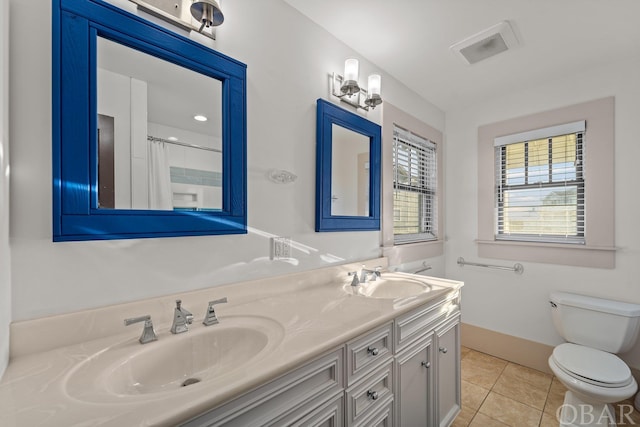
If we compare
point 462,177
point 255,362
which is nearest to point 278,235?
point 255,362

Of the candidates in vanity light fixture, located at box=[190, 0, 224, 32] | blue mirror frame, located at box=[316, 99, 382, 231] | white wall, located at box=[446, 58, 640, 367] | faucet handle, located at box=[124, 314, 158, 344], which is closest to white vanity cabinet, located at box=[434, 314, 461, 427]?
blue mirror frame, located at box=[316, 99, 382, 231]

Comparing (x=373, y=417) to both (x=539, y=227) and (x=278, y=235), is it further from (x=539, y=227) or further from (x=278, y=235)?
(x=539, y=227)

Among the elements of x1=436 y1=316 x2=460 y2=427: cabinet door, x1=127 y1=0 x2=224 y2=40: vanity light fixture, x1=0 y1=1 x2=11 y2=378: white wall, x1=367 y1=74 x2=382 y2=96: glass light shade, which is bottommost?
x1=436 y1=316 x2=460 y2=427: cabinet door

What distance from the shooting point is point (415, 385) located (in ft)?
4.43

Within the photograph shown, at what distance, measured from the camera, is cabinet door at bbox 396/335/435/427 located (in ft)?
4.08

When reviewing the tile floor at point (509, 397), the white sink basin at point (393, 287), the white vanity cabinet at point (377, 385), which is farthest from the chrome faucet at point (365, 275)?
the tile floor at point (509, 397)

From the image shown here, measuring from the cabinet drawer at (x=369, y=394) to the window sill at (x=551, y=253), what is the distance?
1.89m

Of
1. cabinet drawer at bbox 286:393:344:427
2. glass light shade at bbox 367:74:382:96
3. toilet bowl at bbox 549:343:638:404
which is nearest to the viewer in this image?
cabinet drawer at bbox 286:393:344:427

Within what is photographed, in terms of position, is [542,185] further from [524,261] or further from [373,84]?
[373,84]

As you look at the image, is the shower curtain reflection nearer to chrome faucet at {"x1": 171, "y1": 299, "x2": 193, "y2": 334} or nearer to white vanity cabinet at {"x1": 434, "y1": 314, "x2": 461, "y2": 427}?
chrome faucet at {"x1": 171, "y1": 299, "x2": 193, "y2": 334}

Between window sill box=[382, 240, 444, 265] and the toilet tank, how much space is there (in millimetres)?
913

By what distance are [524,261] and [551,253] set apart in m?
0.20

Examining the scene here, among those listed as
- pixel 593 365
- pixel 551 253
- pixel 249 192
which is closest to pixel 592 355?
pixel 593 365

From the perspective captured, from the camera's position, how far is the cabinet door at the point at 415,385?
1.24m
